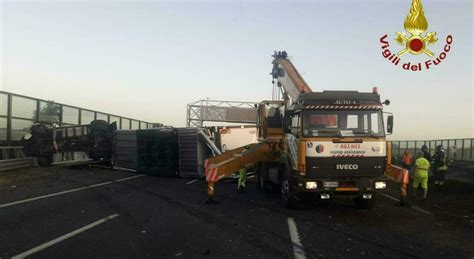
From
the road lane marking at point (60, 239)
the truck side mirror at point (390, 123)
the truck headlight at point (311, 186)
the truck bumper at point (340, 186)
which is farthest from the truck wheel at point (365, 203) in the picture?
the road lane marking at point (60, 239)

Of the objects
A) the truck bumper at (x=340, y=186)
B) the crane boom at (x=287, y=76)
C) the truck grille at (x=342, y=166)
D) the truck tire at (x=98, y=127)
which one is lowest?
the truck bumper at (x=340, y=186)

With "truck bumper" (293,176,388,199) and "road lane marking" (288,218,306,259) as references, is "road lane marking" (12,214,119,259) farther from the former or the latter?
"truck bumper" (293,176,388,199)

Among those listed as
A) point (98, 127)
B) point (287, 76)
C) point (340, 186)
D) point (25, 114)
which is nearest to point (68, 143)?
point (98, 127)

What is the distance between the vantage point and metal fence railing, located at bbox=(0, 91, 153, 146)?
19.5 m

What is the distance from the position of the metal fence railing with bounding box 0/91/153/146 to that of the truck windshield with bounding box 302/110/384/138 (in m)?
15.8

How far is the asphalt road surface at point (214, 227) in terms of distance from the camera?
20.5 feet

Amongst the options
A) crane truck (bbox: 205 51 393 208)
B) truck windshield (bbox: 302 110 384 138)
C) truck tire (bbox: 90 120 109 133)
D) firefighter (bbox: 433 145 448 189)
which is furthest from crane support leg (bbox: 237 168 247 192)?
truck tire (bbox: 90 120 109 133)

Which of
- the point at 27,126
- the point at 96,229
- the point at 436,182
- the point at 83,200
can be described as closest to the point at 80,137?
the point at 27,126

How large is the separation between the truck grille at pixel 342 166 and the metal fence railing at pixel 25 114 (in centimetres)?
1602

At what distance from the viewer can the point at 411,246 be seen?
22.1 feet

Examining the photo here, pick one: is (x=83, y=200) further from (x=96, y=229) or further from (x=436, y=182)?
(x=436, y=182)

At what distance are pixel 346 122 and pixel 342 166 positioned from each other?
1.14m

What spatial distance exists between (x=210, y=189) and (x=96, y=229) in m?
4.12

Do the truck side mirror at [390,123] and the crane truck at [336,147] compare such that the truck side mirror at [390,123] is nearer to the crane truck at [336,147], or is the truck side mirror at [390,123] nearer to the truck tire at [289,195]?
the crane truck at [336,147]
